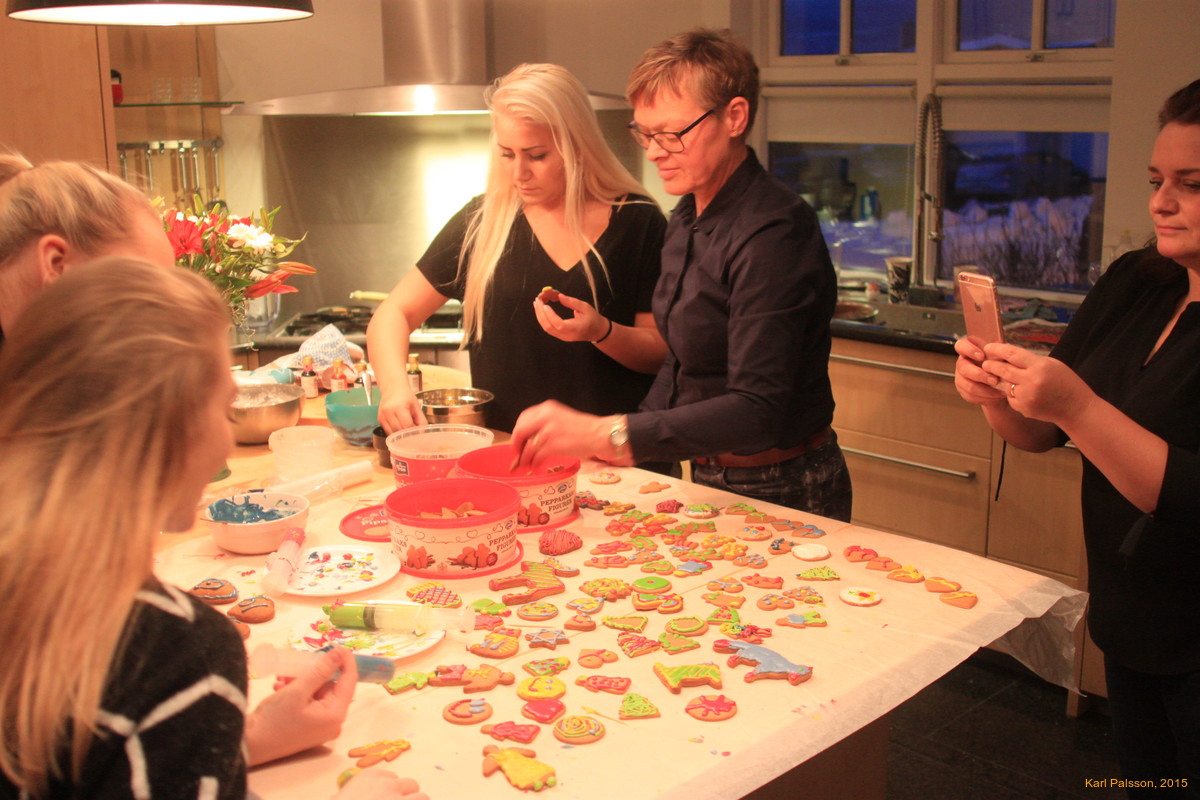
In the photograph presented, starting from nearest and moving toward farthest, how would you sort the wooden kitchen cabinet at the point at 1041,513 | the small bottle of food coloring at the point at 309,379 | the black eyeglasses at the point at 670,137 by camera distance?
1. the black eyeglasses at the point at 670,137
2. the small bottle of food coloring at the point at 309,379
3. the wooden kitchen cabinet at the point at 1041,513

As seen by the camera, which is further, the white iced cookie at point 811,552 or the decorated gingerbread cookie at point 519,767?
the white iced cookie at point 811,552

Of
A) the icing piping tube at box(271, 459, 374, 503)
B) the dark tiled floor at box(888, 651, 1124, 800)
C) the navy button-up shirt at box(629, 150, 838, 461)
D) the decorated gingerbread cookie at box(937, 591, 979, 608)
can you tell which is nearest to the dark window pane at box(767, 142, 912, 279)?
the dark tiled floor at box(888, 651, 1124, 800)

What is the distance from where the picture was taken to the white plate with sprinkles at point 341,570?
4.77 feet

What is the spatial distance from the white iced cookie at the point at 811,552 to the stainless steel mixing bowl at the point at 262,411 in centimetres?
110

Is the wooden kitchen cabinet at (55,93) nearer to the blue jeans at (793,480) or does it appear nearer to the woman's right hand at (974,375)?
the blue jeans at (793,480)

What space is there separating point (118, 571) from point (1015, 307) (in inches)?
126

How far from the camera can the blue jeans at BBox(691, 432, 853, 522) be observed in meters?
1.89

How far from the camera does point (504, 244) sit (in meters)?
2.26

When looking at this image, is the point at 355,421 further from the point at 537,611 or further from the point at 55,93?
the point at 55,93

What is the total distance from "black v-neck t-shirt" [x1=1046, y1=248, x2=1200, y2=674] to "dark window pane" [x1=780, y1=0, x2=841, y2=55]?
2614 mm

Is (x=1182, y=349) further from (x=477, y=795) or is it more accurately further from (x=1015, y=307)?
(x=1015, y=307)

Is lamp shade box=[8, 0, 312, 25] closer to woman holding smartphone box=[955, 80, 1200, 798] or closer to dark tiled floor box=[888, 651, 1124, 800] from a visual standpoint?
woman holding smartphone box=[955, 80, 1200, 798]

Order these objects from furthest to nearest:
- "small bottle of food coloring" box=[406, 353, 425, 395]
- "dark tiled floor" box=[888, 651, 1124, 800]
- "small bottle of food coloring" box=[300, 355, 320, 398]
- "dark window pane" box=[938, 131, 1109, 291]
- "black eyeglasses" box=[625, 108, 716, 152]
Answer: "dark window pane" box=[938, 131, 1109, 291] < "small bottle of food coloring" box=[300, 355, 320, 398] < "dark tiled floor" box=[888, 651, 1124, 800] < "small bottle of food coloring" box=[406, 353, 425, 395] < "black eyeglasses" box=[625, 108, 716, 152]

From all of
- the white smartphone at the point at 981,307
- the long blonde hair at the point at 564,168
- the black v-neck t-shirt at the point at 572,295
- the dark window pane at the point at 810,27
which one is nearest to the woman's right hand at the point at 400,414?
the black v-neck t-shirt at the point at 572,295
